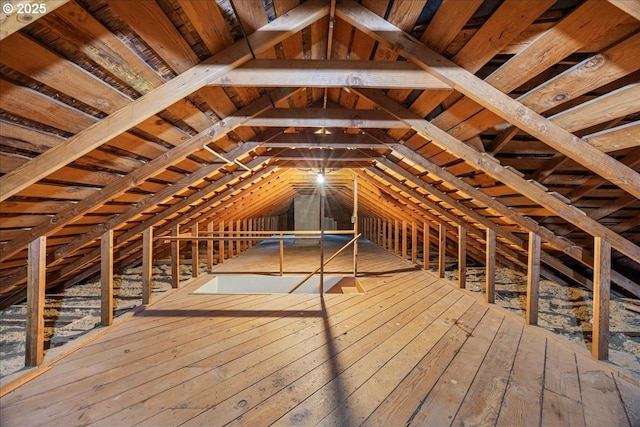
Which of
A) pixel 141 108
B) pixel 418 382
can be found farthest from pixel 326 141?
pixel 418 382

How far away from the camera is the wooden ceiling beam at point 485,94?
1478mm

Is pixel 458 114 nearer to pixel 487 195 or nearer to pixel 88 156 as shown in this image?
pixel 487 195

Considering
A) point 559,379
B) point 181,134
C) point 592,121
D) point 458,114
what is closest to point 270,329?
point 181,134

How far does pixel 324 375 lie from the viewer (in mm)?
2027

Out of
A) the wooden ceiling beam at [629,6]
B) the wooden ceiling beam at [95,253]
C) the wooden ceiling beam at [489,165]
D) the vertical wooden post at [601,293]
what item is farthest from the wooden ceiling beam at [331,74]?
the wooden ceiling beam at [95,253]

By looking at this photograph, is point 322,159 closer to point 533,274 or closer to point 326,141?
point 326,141

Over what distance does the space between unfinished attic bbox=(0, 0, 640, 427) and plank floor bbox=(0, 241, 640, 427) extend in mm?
17

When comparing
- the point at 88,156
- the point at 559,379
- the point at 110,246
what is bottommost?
the point at 559,379

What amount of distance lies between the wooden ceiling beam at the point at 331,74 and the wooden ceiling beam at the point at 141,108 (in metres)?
0.09

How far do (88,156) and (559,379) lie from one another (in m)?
3.75

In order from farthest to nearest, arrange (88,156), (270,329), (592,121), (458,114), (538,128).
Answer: (270,329) < (458,114) < (88,156) < (538,128) < (592,121)

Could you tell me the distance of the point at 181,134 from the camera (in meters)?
2.29

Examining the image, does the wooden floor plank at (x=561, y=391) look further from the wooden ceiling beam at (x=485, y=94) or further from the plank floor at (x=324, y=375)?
the wooden ceiling beam at (x=485, y=94)

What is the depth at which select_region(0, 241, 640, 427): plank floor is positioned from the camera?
5.39ft
